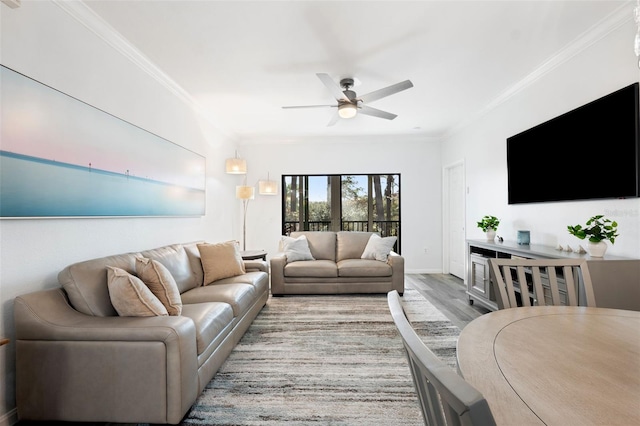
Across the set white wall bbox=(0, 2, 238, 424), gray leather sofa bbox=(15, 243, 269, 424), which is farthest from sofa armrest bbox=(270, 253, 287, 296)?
gray leather sofa bbox=(15, 243, 269, 424)

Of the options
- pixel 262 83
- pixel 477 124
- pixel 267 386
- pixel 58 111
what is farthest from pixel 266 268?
pixel 477 124

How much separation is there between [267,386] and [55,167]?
1.98 meters

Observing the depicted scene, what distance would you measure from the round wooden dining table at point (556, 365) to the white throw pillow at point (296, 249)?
3.37m

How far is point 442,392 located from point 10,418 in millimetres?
2415

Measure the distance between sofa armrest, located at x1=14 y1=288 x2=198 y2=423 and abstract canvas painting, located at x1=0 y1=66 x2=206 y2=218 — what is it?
0.66 metres

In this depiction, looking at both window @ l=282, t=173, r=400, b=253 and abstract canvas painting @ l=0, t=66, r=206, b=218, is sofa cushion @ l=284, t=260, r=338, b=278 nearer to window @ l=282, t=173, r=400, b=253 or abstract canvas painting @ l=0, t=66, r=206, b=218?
abstract canvas painting @ l=0, t=66, r=206, b=218

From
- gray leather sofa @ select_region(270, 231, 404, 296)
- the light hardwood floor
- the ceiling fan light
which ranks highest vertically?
the ceiling fan light

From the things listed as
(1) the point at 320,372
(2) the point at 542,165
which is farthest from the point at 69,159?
(2) the point at 542,165

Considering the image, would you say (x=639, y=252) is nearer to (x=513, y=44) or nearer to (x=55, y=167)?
(x=513, y=44)

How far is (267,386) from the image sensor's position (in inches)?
77.5

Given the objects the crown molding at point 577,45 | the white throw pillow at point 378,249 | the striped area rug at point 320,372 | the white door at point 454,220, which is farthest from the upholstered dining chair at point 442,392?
the white door at point 454,220

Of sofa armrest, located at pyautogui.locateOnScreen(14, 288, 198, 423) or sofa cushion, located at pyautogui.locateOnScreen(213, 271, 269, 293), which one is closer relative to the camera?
sofa armrest, located at pyautogui.locateOnScreen(14, 288, 198, 423)

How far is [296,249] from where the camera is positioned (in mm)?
4418

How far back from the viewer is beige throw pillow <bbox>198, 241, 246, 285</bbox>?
3049 mm
